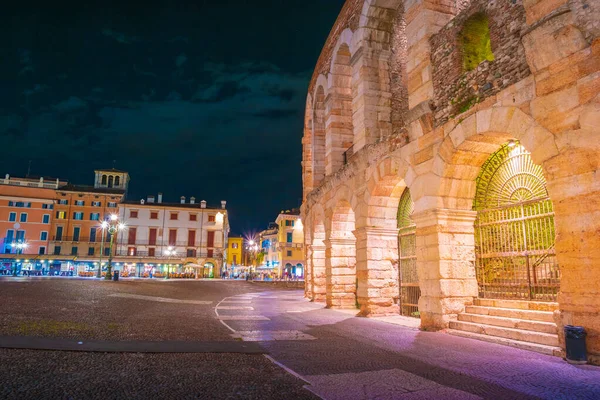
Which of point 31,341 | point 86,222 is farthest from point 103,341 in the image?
point 86,222

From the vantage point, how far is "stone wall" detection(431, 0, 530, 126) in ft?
20.9

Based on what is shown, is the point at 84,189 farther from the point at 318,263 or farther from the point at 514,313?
the point at 514,313

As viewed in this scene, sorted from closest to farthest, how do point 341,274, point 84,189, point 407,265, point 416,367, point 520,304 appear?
point 416,367 → point 520,304 → point 407,265 → point 341,274 → point 84,189

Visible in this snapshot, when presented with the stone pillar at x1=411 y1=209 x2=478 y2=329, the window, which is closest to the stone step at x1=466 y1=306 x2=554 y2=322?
the stone pillar at x1=411 y1=209 x2=478 y2=329

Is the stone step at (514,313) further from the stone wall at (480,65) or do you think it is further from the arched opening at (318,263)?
the arched opening at (318,263)

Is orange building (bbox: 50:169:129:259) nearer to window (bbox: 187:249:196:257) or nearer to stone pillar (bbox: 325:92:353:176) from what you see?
window (bbox: 187:249:196:257)

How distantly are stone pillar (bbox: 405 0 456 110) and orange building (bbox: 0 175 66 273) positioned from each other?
54.1 meters

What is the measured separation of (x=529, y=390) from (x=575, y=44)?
4.42m

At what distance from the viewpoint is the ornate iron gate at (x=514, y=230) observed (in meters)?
6.91

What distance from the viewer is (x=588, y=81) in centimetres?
509

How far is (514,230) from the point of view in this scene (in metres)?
7.53

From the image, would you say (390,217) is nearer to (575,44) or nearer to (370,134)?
(370,134)

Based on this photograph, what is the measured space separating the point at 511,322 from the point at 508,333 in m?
0.27

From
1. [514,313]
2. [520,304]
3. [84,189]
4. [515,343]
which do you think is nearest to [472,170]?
[520,304]
